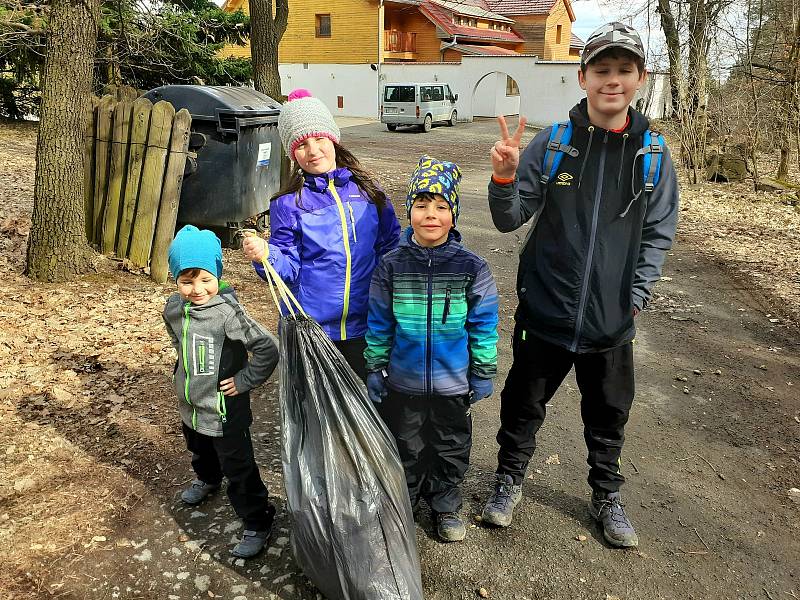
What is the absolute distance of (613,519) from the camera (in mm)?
2680

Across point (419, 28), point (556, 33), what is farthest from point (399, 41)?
point (556, 33)

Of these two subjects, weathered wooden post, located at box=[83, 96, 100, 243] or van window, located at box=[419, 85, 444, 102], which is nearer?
weathered wooden post, located at box=[83, 96, 100, 243]

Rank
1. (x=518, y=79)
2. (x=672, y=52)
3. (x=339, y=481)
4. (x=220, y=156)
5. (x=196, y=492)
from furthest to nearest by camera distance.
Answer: (x=518, y=79) < (x=672, y=52) < (x=220, y=156) < (x=196, y=492) < (x=339, y=481)

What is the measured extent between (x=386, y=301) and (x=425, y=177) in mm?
481

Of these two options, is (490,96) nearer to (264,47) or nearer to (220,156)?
(264,47)

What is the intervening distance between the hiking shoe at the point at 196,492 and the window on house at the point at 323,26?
107 feet

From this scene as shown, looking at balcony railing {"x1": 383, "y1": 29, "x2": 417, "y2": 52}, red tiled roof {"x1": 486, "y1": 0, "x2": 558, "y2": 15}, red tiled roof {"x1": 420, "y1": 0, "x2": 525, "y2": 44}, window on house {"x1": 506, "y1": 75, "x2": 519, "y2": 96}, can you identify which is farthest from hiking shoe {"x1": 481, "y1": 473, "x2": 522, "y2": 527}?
red tiled roof {"x1": 486, "y1": 0, "x2": 558, "y2": 15}

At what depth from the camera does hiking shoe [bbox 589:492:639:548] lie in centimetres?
262

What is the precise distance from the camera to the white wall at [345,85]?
3125 cm

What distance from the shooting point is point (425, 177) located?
2.38 metres

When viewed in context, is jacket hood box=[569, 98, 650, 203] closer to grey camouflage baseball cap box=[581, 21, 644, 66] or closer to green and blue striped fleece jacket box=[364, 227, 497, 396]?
grey camouflage baseball cap box=[581, 21, 644, 66]

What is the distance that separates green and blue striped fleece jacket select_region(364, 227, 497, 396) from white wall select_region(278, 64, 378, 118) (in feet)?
98.6

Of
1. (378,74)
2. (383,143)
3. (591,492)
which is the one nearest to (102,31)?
(383,143)

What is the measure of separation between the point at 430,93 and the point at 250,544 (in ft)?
77.7
